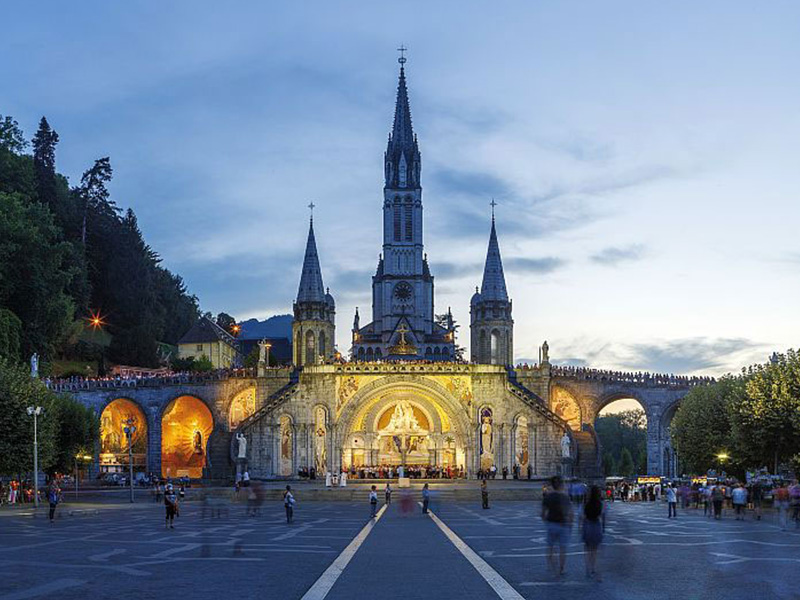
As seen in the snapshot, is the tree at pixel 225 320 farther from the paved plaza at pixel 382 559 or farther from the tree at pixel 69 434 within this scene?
the paved plaza at pixel 382 559

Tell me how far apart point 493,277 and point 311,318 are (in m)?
18.2

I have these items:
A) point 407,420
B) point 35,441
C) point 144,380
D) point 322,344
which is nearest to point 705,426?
point 407,420

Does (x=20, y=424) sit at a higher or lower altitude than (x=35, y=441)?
higher

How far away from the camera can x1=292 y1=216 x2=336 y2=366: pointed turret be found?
101312 mm

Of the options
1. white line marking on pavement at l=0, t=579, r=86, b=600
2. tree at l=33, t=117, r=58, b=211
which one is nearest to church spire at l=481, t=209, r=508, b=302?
tree at l=33, t=117, r=58, b=211

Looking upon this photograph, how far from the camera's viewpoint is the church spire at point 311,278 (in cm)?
10219

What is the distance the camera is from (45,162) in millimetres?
97000

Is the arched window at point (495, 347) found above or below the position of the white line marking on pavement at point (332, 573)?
above

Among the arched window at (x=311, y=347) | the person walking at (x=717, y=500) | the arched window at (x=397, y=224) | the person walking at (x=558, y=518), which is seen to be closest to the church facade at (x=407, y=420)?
the arched window at (x=311, y=347)

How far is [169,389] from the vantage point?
3236 inches

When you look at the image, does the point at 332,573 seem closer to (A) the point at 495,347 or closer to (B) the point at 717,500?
(B) the point at 717,500

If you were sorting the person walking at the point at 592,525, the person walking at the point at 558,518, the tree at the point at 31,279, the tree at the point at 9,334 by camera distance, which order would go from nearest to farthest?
the person walking at the point at 592,525 < the person walking at the point at 558,518 < the tree at the point at 9,334 < the tree at the point at 31,279

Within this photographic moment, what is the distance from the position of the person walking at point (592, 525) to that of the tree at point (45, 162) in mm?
83625

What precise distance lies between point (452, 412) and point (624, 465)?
56014 mm
